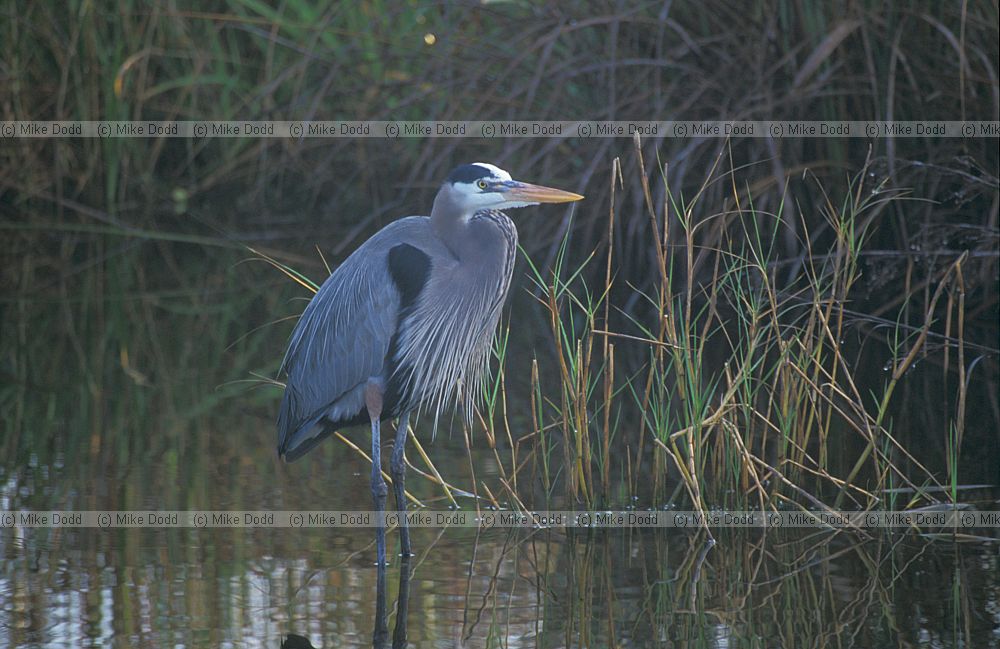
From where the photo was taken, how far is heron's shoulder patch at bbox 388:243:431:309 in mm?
4672

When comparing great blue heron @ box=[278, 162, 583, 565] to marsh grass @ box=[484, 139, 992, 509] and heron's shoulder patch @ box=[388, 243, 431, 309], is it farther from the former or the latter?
marsh grass @ box=[484, 139, 992, 509]

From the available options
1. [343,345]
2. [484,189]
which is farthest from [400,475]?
[484,189]

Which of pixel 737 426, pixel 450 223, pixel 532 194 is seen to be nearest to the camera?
pixel 532 194

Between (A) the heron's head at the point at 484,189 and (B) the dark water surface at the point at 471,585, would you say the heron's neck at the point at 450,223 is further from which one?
(B) the dark water surface at the point at 471,585

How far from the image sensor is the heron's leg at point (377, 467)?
441cm

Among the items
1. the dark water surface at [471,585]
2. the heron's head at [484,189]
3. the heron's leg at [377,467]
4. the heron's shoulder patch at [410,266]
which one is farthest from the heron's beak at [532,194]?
the dark water surface at [471,585]

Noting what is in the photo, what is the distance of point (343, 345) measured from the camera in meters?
4.77

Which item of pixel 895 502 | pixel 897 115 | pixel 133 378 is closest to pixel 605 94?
pixel 897 115

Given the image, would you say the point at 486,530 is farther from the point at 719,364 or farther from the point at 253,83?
the point at 253,83

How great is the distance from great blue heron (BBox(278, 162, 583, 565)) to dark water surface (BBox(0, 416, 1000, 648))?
0.34 m

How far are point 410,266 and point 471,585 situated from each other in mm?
1049

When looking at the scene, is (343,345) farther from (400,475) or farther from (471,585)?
(471,585)

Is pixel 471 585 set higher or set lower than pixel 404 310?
lower

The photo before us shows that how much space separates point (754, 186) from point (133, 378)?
10.5ft
